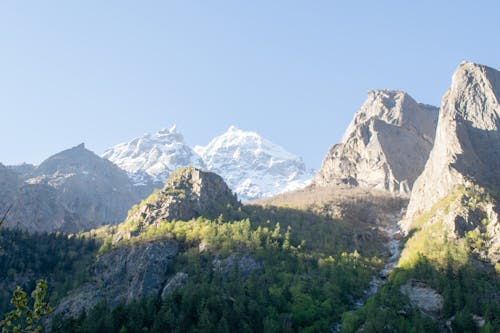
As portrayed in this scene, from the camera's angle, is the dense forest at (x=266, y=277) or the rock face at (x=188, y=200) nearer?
the dense forest at (x=266, y=277)

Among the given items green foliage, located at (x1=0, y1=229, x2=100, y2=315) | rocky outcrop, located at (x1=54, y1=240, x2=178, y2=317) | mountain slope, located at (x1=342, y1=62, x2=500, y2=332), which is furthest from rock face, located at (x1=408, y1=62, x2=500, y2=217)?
green foliage, located at (x1=0, y1=229, x2=100, y2=315)

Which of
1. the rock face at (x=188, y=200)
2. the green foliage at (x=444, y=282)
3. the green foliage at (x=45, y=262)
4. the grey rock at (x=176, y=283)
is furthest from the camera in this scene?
the rock face at (x=188, y=200)

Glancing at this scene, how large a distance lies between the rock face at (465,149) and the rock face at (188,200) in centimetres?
6824

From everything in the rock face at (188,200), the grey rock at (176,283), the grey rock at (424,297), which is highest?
the rock face at (188,200)

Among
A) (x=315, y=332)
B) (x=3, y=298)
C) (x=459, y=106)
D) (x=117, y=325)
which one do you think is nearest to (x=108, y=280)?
(x=3, y=298)

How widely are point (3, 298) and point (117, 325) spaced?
64.6m

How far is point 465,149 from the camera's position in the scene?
162 meters

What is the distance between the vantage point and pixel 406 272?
10694 cm

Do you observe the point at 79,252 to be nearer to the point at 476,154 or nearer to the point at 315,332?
the point at 315,332

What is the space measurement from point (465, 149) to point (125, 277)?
120m

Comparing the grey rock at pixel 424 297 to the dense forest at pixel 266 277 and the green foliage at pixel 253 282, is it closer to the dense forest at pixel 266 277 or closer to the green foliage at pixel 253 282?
the dense forest at pixel 266 277

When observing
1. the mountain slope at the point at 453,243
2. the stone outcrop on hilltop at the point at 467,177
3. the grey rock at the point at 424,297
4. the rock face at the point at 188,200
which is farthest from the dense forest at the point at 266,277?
the stone outcrop on hilltop at the point at 467,177

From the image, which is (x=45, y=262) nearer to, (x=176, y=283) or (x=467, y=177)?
(x=176, y=283)

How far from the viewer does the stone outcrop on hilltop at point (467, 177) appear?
115938 mm
